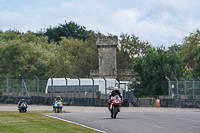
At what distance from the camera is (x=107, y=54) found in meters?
92.2

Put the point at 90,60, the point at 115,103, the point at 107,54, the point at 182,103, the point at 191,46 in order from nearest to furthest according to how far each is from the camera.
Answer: the point at 115,103 < the point at 182,103 < the point at 107,54 < the point at 191,46 < the point at 90,60

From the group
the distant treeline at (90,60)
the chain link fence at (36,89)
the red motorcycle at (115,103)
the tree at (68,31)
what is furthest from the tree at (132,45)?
the red motorcycle at (115,103)

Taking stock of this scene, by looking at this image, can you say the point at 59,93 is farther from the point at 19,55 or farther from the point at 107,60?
the point at 107,60

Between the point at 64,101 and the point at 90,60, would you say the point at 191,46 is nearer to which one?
the point at 90,60

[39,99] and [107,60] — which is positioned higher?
[107,60]

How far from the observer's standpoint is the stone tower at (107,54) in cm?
9119

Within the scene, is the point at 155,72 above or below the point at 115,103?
above

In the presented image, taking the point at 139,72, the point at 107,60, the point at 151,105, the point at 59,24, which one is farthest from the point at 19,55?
the point at 59,24

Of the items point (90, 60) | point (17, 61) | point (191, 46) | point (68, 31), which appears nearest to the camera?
point (17, 61)

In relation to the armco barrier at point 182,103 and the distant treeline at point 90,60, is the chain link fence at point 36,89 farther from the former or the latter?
the distant treeline at point 90,60

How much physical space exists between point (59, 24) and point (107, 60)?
48850 millimetres

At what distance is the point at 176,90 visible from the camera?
4219 cm

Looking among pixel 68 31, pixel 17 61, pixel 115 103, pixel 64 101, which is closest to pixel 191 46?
pixel 17 61

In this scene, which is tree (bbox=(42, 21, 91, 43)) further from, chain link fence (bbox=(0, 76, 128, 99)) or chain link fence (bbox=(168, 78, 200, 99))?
chain link fence (bbox=(168, 78, 200, 99))
